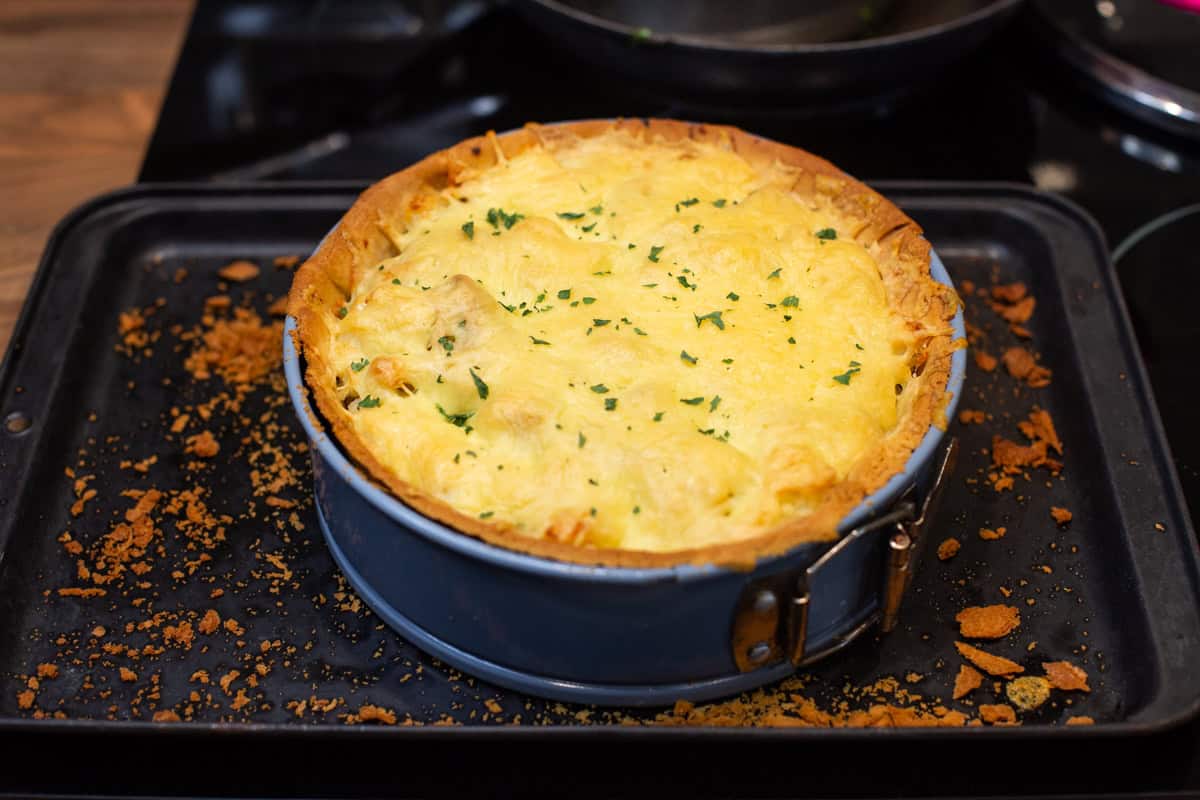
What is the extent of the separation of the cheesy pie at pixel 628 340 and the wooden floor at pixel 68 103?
4.58 feet

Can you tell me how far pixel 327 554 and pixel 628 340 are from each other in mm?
825

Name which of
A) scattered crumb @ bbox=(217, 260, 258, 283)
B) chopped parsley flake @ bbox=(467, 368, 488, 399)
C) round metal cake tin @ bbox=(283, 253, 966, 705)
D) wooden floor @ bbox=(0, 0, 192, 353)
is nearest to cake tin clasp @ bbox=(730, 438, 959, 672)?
round metal cake tin @ bbox=(283, 253, 966, 705)

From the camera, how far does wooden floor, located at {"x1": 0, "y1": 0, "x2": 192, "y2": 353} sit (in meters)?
3.62

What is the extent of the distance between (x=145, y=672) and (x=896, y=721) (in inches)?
58.1

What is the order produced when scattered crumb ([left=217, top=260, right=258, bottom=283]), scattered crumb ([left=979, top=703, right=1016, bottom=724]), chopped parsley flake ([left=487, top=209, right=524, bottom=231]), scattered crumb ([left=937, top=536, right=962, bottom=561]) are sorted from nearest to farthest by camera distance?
scattered crumb ([left=979, top=703, right=1016, bottom=724])
scattered crumb ([left=937, top=536, right=962, bottom=561])
chopped parsley flake ([left=487, top=209, right=524, bottom=231])
scattered crumb ([left=217, top=260, right=258, bottom=283])

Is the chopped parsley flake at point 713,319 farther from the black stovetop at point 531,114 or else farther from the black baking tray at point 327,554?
the black stovetop at point 531,114

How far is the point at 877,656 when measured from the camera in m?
2.38

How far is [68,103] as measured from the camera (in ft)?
13.3

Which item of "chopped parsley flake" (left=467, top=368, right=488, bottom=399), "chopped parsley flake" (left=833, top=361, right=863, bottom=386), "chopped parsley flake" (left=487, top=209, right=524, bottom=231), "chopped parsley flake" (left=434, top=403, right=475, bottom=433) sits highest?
"chopped parsley flake" (left=487, top=209, right=524, bottom=231)

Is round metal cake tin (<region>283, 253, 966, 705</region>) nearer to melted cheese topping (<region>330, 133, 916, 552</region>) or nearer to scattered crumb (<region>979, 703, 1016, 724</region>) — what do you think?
melted cheese topping (<region>330, 133, 916, 552</region>)

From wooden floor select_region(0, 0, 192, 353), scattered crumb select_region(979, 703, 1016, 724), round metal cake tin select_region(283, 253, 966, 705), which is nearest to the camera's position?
round metal cake tin select_region(283, 253, 966, 705)

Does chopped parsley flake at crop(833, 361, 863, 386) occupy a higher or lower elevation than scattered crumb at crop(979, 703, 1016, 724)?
higher

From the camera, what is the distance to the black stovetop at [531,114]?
3.62 m

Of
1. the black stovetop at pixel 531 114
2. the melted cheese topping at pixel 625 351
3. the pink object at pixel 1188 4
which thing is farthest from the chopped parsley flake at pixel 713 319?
the pink object at pixel 1188 4
